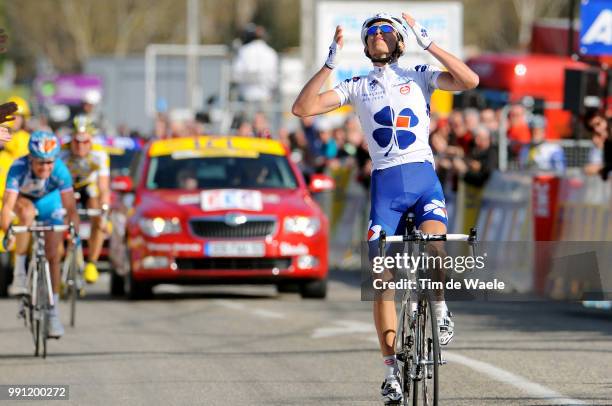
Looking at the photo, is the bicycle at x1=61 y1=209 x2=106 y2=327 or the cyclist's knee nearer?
the cyclist's knee

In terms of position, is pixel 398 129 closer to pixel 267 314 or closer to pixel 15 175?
pixel 15 175

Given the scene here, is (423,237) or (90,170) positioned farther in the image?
(90,170)

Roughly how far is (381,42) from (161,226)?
8.67 meters

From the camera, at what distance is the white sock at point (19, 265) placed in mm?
13914

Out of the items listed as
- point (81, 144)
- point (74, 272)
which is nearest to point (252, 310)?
point (74, 272)

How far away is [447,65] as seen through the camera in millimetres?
9250

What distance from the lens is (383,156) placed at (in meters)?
9.58

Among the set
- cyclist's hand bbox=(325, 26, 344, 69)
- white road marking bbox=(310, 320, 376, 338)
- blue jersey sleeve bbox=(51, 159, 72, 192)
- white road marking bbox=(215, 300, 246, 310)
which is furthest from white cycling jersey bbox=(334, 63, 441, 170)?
white road marking bbox=(215, 300, 246, 310)

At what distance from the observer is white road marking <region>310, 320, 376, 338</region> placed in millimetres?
14500

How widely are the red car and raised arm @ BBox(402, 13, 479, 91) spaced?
8295 millimetres

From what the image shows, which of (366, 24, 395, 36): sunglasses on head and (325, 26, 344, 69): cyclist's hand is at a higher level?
(366, 24, 395, 36): sunglasses on head

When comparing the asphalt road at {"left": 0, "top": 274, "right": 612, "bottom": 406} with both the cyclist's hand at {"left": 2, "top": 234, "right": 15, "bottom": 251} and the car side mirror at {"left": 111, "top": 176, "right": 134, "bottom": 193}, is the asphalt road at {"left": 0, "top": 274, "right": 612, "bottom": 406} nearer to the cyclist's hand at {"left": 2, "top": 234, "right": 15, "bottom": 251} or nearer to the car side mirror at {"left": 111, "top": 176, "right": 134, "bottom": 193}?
the cyclist's hand at {"left": 2, "top": 234, "right": 15, "bottom": 251}

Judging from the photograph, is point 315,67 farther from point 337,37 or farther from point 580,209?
point 337,37

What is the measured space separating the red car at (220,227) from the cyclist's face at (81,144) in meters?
1.11
